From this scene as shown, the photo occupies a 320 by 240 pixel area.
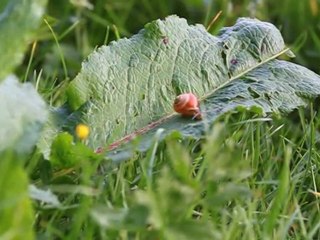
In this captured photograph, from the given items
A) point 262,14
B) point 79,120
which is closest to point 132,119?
point 79,120

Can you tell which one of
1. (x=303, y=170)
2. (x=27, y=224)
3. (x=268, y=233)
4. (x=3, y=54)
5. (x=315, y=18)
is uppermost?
(x=3, y=54)

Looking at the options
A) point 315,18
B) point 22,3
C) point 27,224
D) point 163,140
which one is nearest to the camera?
point 27,224

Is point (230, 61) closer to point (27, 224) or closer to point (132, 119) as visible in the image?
point (132, 119)

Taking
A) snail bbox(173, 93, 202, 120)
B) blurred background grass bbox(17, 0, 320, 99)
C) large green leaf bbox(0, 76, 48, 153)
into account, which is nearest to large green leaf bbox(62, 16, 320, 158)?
snail bbox(173, 93, 202, 120)

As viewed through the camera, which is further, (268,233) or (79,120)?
(79,120)

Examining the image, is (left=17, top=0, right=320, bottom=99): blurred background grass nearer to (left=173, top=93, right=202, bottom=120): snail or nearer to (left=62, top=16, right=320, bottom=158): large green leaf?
(left=62, top=16, right=320, bottom=158): large green leaf

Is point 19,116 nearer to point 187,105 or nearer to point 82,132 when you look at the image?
point 82,132
